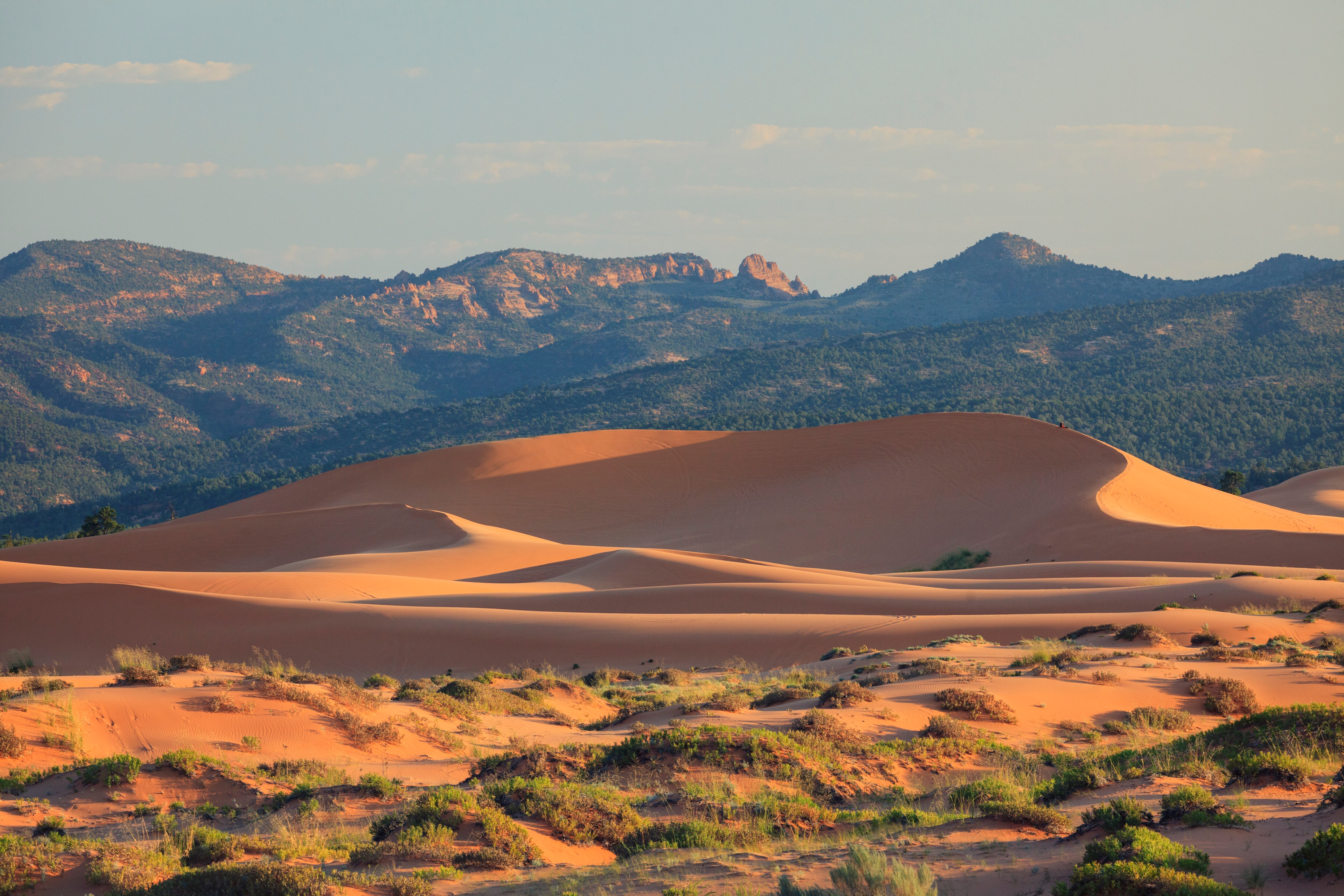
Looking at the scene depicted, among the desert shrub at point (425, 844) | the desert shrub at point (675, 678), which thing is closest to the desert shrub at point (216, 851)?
the desert shrub at point (425, 844)

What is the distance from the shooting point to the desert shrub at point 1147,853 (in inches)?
242

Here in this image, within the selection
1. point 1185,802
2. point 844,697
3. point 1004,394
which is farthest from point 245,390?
point 1185,802

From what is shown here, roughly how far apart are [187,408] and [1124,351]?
5308 inches

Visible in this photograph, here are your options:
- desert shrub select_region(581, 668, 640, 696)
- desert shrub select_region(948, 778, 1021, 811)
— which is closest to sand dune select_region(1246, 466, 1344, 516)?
desert shrub select_region(581, 668, 640, 696)

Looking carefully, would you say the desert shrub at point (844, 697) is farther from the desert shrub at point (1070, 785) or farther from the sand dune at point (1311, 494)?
the sand dune at point (1311, 494)

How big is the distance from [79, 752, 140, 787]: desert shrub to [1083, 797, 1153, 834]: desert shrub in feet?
28.1

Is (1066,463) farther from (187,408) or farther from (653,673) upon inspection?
(187,408)

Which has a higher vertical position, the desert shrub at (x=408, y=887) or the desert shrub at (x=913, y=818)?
the desert shrub at (x=408, y=887)

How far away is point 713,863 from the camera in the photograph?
7.21 metres

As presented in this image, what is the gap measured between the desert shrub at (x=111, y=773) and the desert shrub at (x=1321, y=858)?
9.68 metres

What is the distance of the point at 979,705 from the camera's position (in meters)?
13.2

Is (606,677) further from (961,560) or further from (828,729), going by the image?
(961,560)

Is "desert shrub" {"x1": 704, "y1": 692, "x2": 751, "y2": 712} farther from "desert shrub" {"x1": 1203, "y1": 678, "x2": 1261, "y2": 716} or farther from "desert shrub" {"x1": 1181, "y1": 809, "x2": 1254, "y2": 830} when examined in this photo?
"desert shrub" {"x1": 1181, "y1": 809, "x2": 1254, "y2": 830}

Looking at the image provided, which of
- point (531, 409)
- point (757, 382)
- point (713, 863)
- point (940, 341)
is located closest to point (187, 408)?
point (531, 409)
